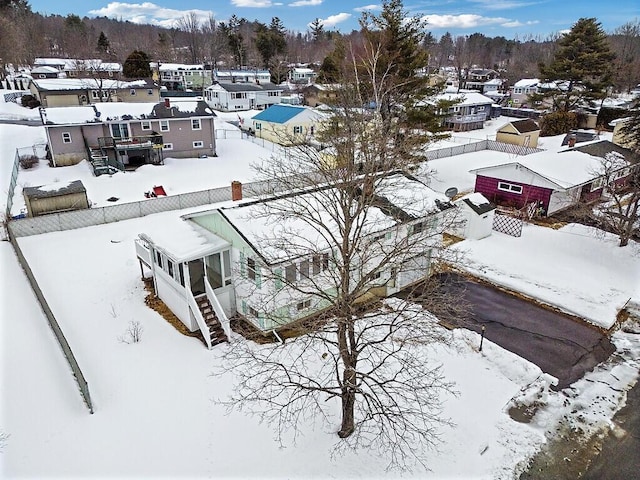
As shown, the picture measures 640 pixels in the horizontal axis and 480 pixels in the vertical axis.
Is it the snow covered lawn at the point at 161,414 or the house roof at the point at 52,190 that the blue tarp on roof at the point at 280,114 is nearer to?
the house roof at the point at 52,190

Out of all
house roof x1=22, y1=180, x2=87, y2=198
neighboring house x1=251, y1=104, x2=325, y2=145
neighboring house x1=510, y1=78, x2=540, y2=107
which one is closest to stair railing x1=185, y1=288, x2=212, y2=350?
house roof x1=22, y1=180, x2=87, y2=198

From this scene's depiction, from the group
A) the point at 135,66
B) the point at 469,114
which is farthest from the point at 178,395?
the point at 135,66

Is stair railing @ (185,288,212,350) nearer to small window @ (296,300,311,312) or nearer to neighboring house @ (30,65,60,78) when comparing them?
small window @ (296,300,311,312)

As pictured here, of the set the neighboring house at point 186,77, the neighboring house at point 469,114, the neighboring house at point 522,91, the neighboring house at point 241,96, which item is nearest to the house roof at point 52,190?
the neighboring house at point 241,96

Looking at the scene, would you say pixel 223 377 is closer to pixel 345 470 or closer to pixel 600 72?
pixel 345 470

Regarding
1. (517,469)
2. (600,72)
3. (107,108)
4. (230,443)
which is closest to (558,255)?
(517,469)

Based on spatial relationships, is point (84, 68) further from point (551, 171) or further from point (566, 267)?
point (566, 267)
